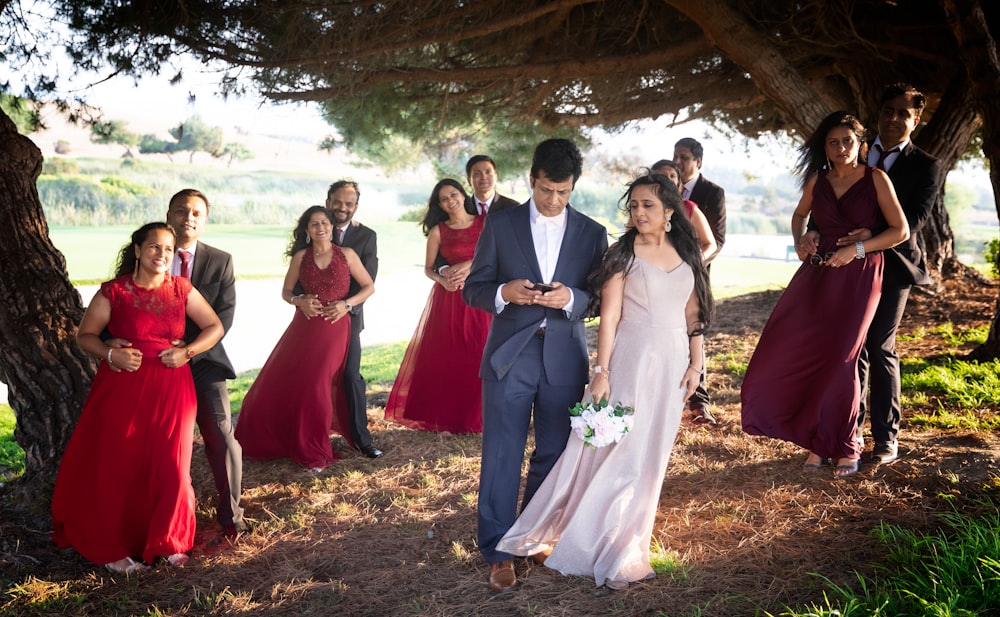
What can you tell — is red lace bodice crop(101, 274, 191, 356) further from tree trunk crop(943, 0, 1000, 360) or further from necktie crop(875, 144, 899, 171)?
tree trunk crop(943, 0, 1000, 360)

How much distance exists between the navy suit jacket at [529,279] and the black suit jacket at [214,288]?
5.42 ft

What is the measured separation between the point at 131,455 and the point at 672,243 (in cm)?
289

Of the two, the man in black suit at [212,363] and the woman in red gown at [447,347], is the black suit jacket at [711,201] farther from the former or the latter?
the man in black suit at [212,363]

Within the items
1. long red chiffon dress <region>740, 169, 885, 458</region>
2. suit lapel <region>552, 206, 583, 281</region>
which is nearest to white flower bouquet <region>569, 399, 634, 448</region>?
suit lapel <region>552, 206, 583, 281</region>

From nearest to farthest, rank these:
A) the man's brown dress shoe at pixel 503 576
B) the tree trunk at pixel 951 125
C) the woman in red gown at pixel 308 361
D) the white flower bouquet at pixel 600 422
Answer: the white flower bouquet at pixel 600 422 < the man's brown dress shoe at pixel 503 576 < the woman in red gown at pixel 308 361 < the tree trunk at pixel 951 125

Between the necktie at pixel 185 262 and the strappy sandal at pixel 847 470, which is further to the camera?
the strappy sandal at pixel 847 470

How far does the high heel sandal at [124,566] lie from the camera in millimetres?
3984

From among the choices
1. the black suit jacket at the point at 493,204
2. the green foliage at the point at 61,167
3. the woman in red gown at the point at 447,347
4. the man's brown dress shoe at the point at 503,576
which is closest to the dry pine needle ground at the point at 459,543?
the man's brown dress shoe at the point at 503,576

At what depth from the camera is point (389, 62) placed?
789 cm

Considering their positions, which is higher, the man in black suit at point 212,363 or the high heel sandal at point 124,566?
the man in black suit at point 212,363

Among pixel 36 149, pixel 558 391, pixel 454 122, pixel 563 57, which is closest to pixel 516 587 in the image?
pixel 558 391

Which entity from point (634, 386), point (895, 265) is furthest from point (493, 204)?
point (634, 386)

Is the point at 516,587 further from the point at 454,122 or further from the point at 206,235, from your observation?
the point at 206,235

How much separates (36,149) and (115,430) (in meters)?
2.07
